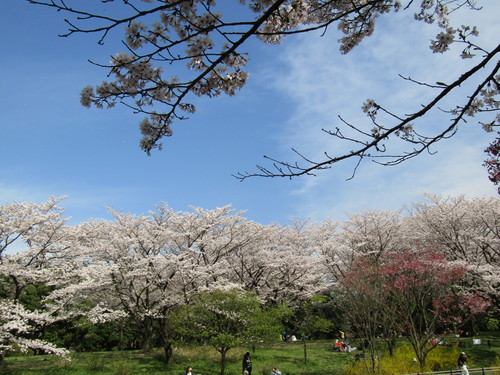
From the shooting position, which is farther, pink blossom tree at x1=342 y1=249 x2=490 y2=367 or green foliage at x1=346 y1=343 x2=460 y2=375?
pink blossom tree at x1=342 y1=249 x2=490 y2=367

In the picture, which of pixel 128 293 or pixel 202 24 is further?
pixel 128 293

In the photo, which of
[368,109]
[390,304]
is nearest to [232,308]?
[390,304]

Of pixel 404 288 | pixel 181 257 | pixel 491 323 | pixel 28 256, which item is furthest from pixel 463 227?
pixel 28 256

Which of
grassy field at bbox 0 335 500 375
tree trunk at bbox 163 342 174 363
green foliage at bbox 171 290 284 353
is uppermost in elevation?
green foliage at bbox 171 290 284 353

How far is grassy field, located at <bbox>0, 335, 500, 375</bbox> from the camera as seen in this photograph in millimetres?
13883

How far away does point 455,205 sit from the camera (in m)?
22.5

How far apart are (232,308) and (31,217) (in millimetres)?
10132

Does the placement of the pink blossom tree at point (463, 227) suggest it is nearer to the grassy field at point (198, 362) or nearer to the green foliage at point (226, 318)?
the grassy field at point (198, 362)

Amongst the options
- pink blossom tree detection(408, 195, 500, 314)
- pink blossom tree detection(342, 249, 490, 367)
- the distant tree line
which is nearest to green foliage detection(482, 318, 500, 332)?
the distant tree line

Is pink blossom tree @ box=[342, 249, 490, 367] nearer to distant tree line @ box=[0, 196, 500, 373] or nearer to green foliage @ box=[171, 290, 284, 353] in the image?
distant tree line @ box=[0, 196, 500, 373]

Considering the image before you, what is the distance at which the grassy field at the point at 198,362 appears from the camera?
547 inches

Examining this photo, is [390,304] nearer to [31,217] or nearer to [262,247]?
A: [262,247]

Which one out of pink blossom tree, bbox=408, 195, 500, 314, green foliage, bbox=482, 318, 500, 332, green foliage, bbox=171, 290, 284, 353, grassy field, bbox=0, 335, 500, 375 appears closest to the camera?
grassy field, bbox=0, 335, 500, 375

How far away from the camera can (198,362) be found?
16.0m
